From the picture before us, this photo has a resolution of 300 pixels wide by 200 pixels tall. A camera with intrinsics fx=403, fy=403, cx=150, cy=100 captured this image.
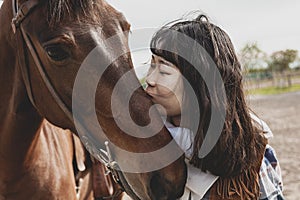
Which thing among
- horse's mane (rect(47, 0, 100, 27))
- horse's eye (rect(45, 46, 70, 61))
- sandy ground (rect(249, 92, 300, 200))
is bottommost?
sandy ground (rect(249, 92, 300, 200))

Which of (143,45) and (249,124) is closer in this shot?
(249,124)

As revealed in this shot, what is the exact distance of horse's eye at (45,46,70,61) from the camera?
1407 millimetres

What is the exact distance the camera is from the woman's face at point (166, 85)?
162 cm

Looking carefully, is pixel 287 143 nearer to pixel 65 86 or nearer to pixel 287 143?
pixel 287 143

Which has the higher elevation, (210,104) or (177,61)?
(177,61)

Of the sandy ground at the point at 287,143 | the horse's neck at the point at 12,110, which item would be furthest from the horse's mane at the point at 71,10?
the sandy ground at the point at 287,143

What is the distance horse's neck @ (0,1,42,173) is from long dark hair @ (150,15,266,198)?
594mm

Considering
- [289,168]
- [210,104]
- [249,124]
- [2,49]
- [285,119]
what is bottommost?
[285,119]

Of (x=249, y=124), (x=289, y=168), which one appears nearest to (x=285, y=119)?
(x=289, y=168)

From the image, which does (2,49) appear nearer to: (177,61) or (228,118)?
(177,61)

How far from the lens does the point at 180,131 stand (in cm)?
163

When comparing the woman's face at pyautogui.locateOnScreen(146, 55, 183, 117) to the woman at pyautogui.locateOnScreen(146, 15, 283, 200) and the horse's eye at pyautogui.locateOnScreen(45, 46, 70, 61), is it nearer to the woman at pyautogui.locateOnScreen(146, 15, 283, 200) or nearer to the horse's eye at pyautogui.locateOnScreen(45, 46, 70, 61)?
the woman at pyautogui.locateOnScreen(146, 15, 283, 200)

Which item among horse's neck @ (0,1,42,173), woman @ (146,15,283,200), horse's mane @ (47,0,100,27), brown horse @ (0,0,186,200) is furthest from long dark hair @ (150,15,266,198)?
horse's neck @ (0,1,42,173)

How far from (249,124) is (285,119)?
410 inches
